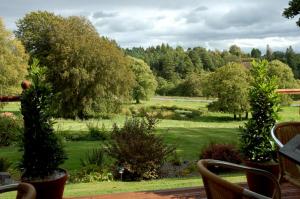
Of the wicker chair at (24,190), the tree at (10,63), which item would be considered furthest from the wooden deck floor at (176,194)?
the tree at (10,63)

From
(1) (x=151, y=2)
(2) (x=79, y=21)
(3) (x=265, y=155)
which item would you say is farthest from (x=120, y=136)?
(2) (x=79, y=21)

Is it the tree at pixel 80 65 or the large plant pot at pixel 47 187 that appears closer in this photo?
the large plant pot at pixel 47 187

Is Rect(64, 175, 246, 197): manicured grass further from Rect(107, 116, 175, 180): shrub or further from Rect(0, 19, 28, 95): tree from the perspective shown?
Rect(0, 19, 28, 95): tree

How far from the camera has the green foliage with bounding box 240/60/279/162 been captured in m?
4.25

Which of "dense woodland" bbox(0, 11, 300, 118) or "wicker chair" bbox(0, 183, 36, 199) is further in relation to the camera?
"dense woodland" bbox(0, 11, 300, 118)

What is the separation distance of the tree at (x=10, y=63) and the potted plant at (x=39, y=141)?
916 inches

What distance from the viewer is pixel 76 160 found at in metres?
10.5

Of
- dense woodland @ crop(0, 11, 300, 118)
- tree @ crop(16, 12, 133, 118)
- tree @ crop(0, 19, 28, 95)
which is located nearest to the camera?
tree @ crop(0, 19, 28, 95)

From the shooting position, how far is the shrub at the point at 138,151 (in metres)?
6.66

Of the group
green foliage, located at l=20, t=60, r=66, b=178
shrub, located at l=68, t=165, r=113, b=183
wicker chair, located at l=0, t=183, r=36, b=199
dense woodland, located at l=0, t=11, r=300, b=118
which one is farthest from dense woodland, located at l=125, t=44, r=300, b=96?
wicker chair, located at l=0, t=183, r=36, b=199

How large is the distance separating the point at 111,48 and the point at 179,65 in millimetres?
33920

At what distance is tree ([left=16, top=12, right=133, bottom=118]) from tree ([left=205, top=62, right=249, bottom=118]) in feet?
23.4

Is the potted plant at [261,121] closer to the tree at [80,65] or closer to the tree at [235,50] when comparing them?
the tree at [80,65]

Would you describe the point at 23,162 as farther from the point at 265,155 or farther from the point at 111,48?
the point at 111,48
